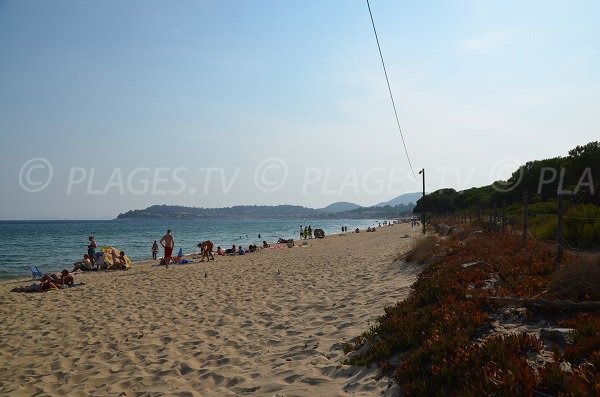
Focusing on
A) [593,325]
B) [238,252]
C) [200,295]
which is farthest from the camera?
[238,252]

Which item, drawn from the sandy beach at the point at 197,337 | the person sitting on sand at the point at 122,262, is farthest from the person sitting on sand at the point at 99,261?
the sandy beach at the point at 197,337

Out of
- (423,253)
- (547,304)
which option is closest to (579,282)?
(547,304)

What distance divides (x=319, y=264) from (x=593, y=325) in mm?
13064

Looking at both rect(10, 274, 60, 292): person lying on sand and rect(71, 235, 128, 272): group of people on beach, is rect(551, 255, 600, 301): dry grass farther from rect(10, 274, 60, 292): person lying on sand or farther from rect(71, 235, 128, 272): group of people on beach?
rect(71, 235, 128, 272): group of people on beach

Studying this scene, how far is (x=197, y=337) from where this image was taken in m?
6.95

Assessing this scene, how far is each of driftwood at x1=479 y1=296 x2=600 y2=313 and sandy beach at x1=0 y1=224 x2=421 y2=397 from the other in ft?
6.40

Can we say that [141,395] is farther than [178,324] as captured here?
No

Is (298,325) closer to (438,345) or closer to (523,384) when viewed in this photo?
(438,345)

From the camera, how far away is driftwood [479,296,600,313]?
4.53 m

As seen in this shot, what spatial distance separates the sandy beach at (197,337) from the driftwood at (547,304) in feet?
6.40

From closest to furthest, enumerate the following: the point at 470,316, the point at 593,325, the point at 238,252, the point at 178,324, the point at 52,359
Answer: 1. the point at 593,325
2. the point at 470,316
3. the point at 52,359
4. the point at 178,324
5. the point at 238,252

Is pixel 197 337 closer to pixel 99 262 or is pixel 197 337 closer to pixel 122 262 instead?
pixel 122 262

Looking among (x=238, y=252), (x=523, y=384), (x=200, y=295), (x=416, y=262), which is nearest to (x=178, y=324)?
(x=200, y=295)

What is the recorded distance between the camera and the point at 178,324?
7.90m
